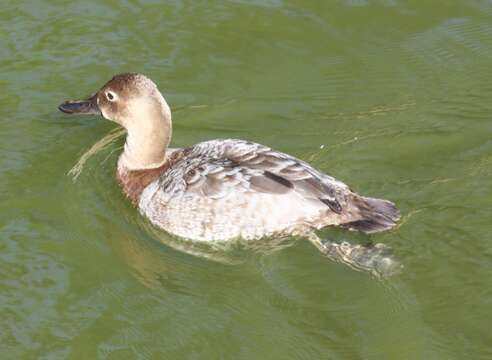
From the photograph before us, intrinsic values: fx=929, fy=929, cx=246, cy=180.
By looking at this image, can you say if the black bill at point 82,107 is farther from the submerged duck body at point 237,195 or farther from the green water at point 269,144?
the submerged duck body at point 237,195

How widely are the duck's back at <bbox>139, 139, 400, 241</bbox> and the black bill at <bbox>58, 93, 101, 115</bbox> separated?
1453mm

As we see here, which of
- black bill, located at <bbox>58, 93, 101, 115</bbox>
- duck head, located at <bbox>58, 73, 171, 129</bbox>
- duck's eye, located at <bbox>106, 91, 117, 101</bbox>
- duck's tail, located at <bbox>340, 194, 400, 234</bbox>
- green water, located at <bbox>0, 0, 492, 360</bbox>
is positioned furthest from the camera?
black bill, located at <bbox>58, 93, 101, 115</bbox>

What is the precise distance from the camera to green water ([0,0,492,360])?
7176 millimetres

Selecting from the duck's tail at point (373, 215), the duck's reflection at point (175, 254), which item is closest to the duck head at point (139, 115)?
the duck's reflection at point (175, 254)

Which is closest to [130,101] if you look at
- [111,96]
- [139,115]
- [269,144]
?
[139,115]

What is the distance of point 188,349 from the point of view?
700cm

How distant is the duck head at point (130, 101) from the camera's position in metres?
8.96

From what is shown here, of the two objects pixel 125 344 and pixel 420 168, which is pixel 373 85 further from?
pixel 125 344

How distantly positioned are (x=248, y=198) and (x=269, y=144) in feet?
5.30

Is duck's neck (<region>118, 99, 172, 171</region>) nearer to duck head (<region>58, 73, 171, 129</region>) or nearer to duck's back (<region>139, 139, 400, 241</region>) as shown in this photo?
duck head (<region>58, 73, 171, 129</region>)

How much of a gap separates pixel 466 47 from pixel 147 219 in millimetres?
4734

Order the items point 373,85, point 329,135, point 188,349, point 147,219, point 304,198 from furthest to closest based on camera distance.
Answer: point 373,85, point 329,135, point 147,219, point 304,198, point 188,349

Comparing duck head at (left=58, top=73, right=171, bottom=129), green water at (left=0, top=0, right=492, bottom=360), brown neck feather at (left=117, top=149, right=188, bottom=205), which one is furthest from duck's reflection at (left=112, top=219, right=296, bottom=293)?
duck head at (left=58, top=73, right=171, bottom=129)

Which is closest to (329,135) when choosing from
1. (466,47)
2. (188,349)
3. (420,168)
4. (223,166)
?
(420,168)
